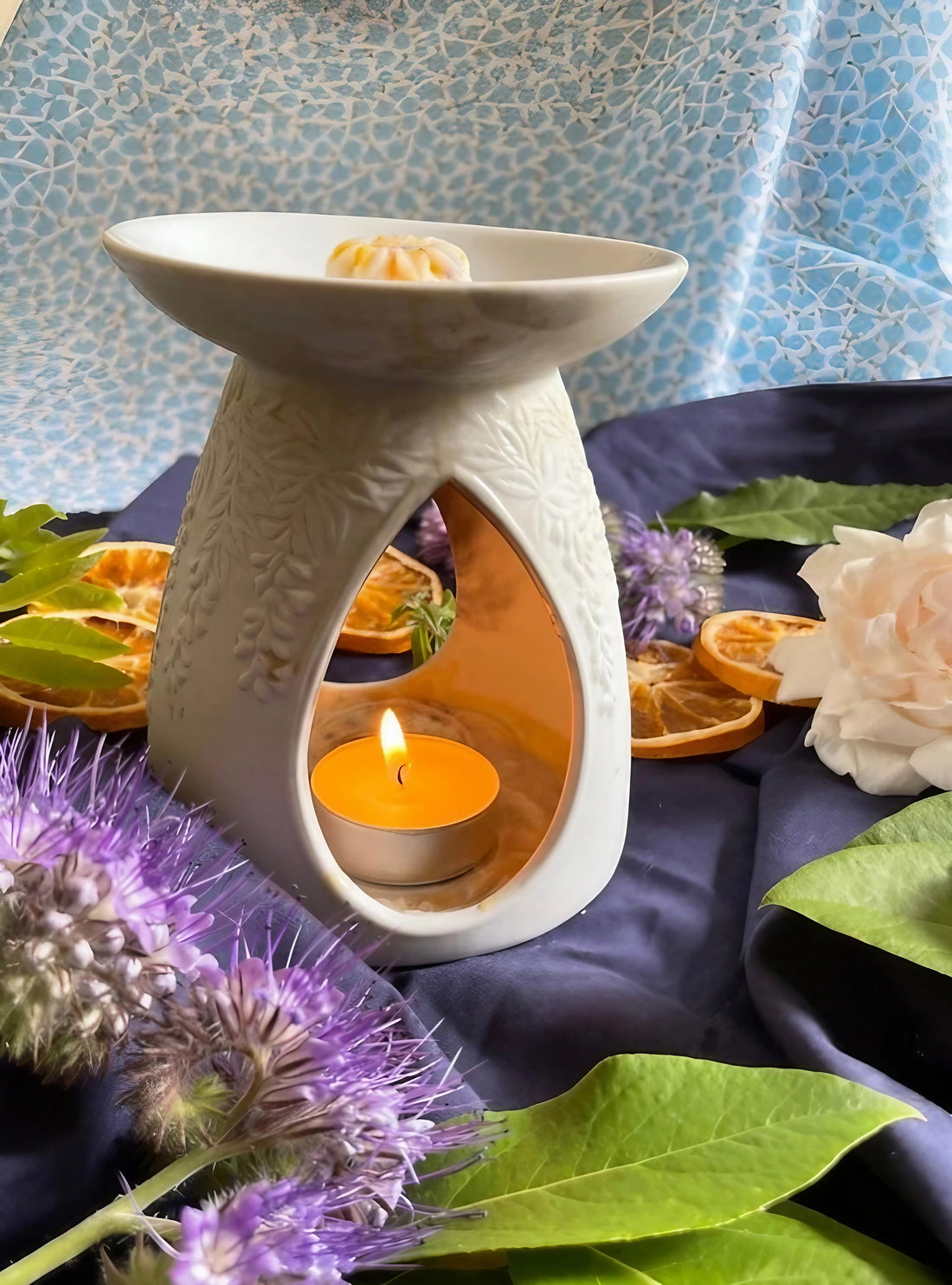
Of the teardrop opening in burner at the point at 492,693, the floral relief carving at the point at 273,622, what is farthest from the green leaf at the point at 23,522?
the teardrop opening in burner at the point at 492,693

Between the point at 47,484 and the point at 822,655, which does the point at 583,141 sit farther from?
the point at 822,655

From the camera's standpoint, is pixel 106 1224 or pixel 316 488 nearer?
pixel 106 1224

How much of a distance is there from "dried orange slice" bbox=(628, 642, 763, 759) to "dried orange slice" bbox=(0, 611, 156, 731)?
0.31m

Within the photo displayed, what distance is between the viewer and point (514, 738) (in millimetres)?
796

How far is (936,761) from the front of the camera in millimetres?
654

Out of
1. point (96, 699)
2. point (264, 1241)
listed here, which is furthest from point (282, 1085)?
point (96, 699)

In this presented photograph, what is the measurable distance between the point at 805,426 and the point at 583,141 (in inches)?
17.3

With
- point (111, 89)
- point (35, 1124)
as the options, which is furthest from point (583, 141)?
point (35, 1124)

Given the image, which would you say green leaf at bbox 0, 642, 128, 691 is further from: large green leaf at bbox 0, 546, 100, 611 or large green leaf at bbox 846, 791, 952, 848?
large green leaf at bbox 846, 791, 952, 848

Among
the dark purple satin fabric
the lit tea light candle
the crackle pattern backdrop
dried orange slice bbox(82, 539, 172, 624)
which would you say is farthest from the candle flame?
the crackle pattern backdrop

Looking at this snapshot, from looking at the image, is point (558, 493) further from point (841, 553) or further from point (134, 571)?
point (134, 571)

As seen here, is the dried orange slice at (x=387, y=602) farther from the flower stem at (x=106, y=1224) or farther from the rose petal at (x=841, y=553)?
the flower stem at (x=106, y=1224)

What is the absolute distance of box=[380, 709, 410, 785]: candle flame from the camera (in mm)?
691

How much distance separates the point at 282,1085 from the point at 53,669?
0.29 meters
